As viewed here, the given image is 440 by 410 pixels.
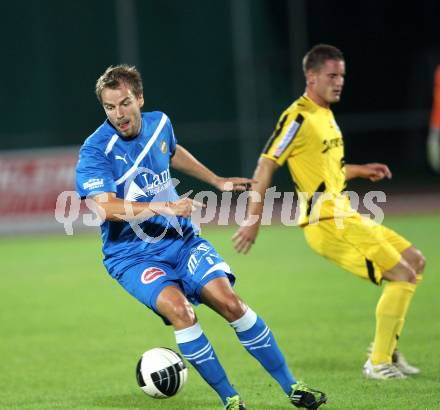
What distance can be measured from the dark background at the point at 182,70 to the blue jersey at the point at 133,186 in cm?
1521

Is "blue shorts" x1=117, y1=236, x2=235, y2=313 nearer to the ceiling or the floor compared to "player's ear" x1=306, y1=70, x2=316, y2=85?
nearer to the floor

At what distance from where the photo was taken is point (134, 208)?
17.4ft

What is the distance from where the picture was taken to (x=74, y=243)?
51.0 feet

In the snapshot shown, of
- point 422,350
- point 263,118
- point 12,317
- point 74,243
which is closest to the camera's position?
point 422,350

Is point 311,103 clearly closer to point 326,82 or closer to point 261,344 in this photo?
point 326,82

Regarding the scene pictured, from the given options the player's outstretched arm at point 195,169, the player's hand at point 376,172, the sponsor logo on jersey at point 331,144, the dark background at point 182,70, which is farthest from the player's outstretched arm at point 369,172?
the dark background at point 182,70

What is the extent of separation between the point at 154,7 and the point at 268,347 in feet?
56.6

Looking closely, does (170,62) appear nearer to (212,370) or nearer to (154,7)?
(154,7)

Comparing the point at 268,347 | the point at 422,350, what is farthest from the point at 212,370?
the point at 422,350

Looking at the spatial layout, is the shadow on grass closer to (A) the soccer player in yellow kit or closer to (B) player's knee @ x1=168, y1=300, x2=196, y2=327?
(B) player's knee @ x1=168, y1=300, x2=196, y2=327

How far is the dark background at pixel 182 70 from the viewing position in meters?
21.2

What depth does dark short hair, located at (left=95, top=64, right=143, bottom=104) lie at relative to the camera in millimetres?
5496

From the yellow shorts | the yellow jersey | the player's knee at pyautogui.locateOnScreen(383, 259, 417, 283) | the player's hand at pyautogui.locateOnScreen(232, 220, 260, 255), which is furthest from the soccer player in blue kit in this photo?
the player's knee at pyautogui.locateOnScreen(383, 259, 417, 283)

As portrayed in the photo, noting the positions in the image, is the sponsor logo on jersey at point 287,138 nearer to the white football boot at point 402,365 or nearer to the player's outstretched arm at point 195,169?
the player's outstretched arm at point 195,169
